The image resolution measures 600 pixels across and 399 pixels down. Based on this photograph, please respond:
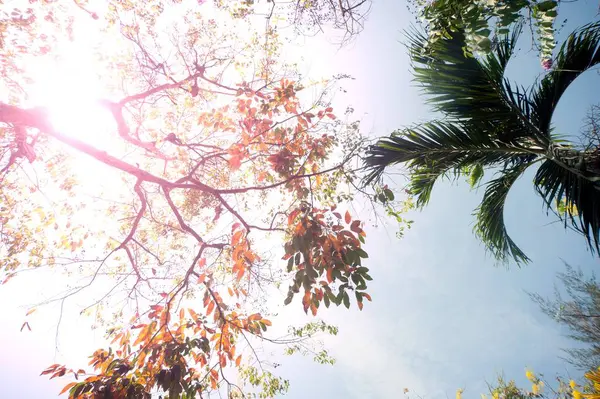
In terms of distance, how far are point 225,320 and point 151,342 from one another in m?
0.88

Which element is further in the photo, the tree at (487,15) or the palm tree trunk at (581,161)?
the palm tree trunk at (581,161)

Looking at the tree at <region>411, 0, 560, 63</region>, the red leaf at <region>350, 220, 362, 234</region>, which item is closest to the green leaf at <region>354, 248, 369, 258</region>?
the red leaf at <region>350, 220, 362, 234</region>

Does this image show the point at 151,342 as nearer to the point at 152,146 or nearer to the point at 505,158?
the point at 152,146

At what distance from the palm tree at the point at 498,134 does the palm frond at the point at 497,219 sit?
15 mm

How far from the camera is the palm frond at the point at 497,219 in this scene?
13.1 feet

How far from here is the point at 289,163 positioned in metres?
3.94

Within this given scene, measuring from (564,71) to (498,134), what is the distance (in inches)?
35.7

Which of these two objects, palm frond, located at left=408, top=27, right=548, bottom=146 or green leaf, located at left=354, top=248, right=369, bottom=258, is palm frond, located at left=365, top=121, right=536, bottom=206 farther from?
green leaf, located at left=354, top=248, right=369, bottom=258

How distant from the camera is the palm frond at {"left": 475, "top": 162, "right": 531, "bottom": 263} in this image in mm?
4000

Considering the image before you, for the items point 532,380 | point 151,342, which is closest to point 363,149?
point 151,342

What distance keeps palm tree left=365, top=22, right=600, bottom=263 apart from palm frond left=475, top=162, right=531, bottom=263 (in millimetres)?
15

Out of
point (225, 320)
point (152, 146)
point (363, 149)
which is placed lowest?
point (225, 320)

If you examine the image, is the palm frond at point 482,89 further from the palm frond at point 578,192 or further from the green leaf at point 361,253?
the green leaf at point 361,253

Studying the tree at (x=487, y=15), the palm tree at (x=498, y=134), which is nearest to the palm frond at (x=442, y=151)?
the palm tree at (x=498, y=134)
